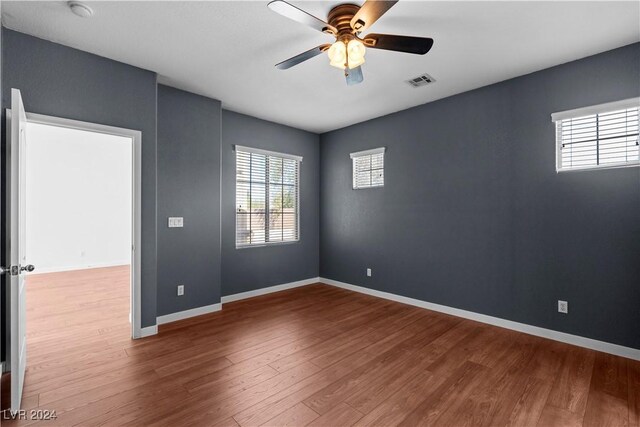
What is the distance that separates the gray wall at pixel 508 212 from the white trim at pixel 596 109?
63mm

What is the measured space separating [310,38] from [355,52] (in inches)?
29.6

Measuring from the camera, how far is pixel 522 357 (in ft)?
8.97

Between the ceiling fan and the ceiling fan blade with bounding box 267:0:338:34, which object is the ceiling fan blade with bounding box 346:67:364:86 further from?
the ceiling fan blade with bounding box 267:0:338:34

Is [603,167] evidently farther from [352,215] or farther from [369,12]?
[352,215]

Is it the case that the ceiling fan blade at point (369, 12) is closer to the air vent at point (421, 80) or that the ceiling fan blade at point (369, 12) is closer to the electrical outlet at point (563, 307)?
the air vent at point (421, 80)

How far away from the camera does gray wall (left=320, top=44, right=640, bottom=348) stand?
2.79 meters

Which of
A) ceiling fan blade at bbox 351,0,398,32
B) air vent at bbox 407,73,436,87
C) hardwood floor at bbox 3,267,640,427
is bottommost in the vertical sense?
hardwood floor at bbox 3,267,640,427

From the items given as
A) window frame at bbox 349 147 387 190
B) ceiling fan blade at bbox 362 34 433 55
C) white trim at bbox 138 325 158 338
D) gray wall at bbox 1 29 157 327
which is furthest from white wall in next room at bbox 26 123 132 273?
ceiling fan blade at bbox 362 34 433 55

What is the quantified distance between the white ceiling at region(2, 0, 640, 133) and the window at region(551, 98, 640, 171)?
1.88 ft

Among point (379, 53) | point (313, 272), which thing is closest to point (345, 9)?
point (379, 53)

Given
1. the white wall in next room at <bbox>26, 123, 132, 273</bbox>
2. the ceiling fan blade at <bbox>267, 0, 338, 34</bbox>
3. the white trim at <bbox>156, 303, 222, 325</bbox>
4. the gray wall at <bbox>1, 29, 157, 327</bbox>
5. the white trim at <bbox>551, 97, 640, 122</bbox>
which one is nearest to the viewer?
the ceiling fan blade at <bbox>267, 0, 338, 34</bbox>

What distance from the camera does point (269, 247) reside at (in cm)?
496

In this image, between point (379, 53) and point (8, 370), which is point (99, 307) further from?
point (379, 53)

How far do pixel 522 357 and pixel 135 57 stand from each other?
4.72 metres
